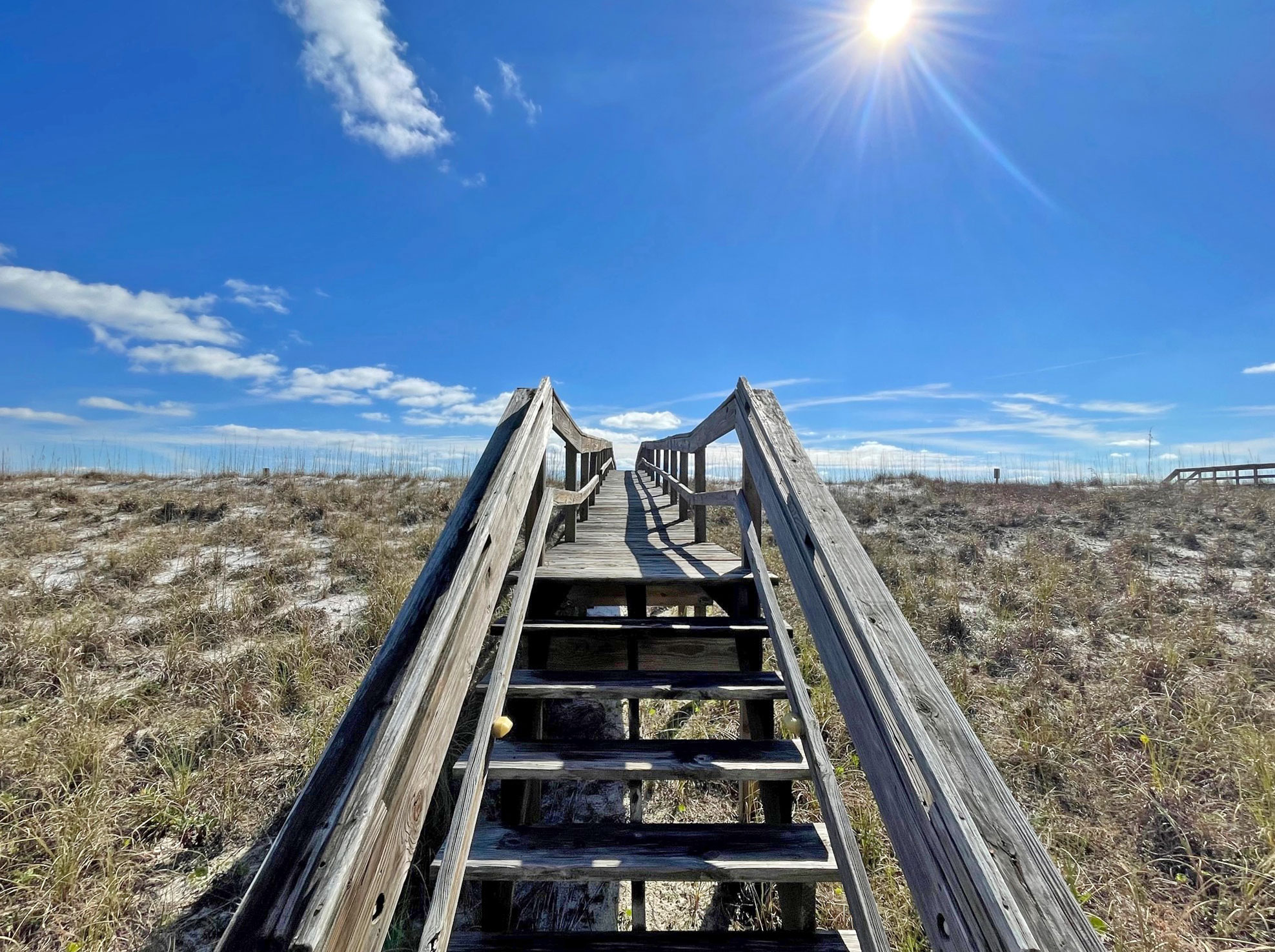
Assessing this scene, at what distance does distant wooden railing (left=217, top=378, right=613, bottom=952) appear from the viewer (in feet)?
2.98

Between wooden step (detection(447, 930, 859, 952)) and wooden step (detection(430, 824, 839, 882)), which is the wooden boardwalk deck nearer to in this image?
wooden step (detection(430, 824, 839, 882))

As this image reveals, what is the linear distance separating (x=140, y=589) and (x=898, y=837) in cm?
656

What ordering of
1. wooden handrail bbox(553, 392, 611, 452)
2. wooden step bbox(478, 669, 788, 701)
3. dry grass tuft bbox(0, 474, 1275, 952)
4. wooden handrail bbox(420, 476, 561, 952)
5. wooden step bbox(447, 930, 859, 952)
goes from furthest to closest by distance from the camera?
1. wooden handrail bbox(553, 392, 611, 452)
2. dry grass tuft bbox(0, 474, 1275, 952)
3. wooden step bbox(478, 669, 788, 701)
4. wooden step bbox(447, 930, 859, 952)
5. wooden handrail bbox(420, 476, 561, 952)

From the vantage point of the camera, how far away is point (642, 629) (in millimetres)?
2529

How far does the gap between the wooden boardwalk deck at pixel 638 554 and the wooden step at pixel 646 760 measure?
1010 millimetres

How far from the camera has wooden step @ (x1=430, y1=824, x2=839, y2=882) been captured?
1.56 m

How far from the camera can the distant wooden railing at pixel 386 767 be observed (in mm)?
908

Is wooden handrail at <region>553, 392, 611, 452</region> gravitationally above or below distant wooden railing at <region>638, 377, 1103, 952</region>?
above

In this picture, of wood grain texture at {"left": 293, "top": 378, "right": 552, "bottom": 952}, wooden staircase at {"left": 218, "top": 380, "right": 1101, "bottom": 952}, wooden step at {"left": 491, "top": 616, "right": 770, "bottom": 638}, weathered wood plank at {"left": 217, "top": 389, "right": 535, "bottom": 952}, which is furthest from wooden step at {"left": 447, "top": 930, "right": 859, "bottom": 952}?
wooden step at {"left": 491, "top": 616, "right": 770, "bottom": 638}

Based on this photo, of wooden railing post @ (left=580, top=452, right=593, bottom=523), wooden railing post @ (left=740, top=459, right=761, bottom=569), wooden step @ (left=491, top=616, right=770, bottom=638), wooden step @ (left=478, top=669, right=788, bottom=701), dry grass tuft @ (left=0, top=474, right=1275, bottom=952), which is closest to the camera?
wooden step @ (left=478, top=669, right=788, bottom=701)

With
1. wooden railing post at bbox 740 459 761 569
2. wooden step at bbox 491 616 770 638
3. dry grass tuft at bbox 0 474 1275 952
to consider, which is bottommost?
dry grass tuft at bbox 0 474 1275 952

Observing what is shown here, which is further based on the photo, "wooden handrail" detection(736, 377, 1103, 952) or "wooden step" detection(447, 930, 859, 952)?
"wooden step" detection(447, 930, 859, 952)

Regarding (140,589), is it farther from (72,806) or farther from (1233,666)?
(1233,666)

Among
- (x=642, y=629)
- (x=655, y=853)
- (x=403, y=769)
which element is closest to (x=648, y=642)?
(x=642, y=629)
